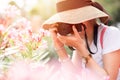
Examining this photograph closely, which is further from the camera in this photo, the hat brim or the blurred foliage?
the blurred foliage

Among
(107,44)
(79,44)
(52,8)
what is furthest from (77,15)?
(52,8)

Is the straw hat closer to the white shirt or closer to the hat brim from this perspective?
the hat brim

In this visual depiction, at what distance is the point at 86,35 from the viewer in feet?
5.86

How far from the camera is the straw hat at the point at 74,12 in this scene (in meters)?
1.62

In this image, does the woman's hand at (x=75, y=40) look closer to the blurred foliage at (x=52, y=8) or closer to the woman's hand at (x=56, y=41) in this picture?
the woman's hand at (x=56, y=41)

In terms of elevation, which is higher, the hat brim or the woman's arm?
the hat brim

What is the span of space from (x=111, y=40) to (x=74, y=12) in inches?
10.2

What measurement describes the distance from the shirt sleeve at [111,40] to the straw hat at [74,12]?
0.13 meters

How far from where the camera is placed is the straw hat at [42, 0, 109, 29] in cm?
162

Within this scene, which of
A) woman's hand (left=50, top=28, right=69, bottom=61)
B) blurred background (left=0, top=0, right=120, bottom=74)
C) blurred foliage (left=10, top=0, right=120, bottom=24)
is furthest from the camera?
blurred foliage (left=10, top=0, right=120, bottom=24)

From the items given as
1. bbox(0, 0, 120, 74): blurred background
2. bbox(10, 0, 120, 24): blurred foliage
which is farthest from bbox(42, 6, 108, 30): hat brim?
bbox(10, 0, 120, 24): blurred foliage

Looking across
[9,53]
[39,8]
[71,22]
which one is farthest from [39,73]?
[39,8]

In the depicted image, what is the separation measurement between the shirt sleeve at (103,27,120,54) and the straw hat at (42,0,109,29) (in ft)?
0.42

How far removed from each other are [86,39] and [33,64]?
0.62 metres
